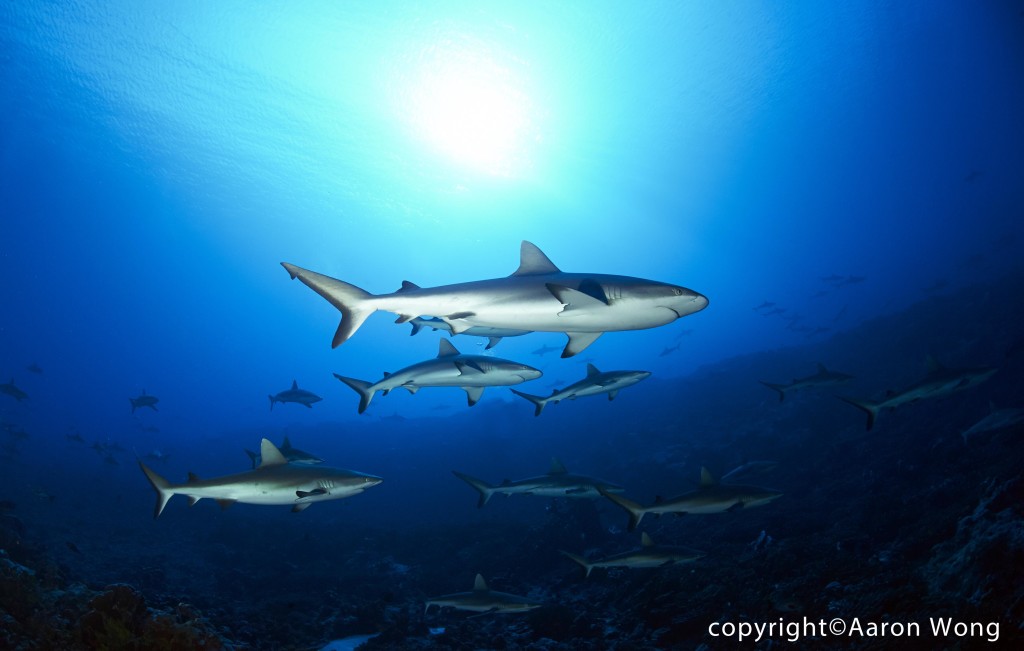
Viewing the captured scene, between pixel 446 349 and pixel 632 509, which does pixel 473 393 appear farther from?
pixel 632 509

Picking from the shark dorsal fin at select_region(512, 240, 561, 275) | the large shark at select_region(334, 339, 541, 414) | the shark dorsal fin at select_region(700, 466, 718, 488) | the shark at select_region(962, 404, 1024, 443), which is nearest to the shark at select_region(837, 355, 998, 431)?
the shark dorsal fin at select_region(700, 466, 718, 488)

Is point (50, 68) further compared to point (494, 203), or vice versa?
point (494, 203)

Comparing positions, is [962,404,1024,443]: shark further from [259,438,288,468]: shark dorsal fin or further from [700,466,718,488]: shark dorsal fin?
[259,438,288,468]: shark dorsal fin

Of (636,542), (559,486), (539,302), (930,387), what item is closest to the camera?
(539,302)

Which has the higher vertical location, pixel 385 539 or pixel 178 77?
pixel 178 77

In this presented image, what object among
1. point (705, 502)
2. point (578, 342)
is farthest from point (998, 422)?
point (578, 342)

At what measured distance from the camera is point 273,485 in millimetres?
5195

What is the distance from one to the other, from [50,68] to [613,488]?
1740 inches

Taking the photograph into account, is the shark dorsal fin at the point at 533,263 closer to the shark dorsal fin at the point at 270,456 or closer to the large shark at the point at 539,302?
the large shark at the point at 539,302

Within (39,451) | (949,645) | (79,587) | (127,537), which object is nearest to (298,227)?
(39,451)

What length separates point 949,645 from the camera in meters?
3.53

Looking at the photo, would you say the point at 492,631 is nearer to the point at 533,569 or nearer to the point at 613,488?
the point at 613,488

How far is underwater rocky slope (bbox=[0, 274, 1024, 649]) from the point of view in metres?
5.29

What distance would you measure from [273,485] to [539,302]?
4070 millimetres
